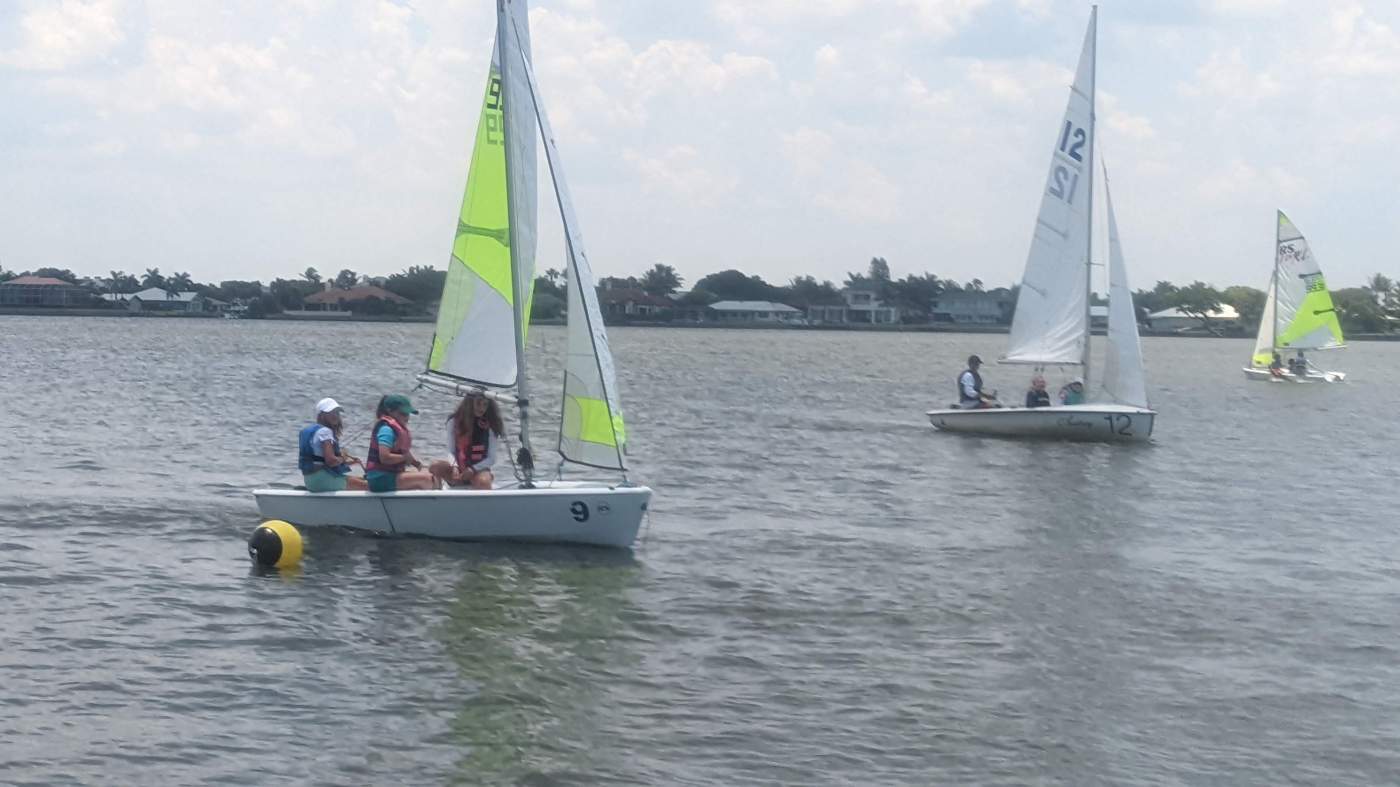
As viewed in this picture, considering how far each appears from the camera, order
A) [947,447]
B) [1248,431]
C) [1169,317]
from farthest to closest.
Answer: [1169,317]
[1248,431]
[947,447]

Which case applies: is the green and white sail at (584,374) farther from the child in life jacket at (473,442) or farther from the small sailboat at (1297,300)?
the small sailboat at (1297,300)

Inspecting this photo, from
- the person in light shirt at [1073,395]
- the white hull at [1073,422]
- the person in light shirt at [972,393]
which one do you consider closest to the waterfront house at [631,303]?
the person in light shirt at [972,393]

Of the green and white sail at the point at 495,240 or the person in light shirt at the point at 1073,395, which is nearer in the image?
the green and white sail at the point at 495,240

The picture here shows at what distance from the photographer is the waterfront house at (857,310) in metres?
172

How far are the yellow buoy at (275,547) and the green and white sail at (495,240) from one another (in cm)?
253

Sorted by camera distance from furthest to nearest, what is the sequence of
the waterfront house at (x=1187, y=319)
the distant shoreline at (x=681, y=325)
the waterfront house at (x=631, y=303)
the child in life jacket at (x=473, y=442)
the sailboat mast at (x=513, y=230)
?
the waterfront house at (x=1187, y=319) → the waterfront house at (x=631, y=303) → the distant shoreline at (x=681, y=325) → the sailboat mast at (x=513, y=230) → the child in life jacket at (x=473, y=442)

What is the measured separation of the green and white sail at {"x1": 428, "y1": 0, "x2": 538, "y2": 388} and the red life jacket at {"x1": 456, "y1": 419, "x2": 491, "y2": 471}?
2.64ft

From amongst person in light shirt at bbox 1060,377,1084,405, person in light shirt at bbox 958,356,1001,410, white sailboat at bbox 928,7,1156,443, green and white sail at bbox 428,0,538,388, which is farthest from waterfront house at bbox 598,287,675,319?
green and white sail at bbox 428,0,538,388

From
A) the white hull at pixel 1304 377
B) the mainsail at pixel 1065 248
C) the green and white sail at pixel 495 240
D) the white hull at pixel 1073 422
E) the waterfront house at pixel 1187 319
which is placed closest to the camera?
the green and white sail at pixel 495 240

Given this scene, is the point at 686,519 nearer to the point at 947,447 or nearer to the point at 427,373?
the point at 427,373

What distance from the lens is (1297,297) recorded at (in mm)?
58125

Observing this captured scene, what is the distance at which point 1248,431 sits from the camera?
35906 mm

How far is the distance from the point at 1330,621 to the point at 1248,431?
22269 millimetres

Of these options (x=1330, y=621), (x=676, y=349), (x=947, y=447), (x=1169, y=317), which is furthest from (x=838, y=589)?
(x=1169, y=317)
